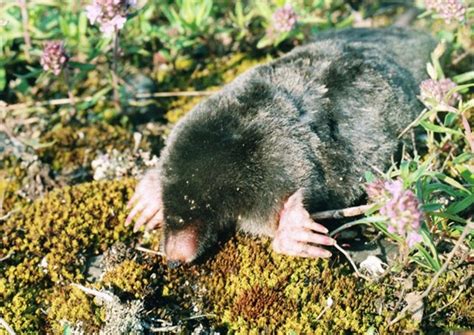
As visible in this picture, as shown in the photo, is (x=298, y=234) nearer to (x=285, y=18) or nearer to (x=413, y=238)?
(x=413, y=238)

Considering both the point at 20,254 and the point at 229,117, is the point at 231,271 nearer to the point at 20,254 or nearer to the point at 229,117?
the point at 229,117

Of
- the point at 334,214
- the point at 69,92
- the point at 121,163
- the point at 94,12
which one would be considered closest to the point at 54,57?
the point at 69,92

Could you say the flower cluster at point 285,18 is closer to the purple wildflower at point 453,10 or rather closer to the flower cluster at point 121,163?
the purple wildflower at point 453,10

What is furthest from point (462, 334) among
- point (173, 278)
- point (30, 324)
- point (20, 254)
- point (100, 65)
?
point (100, 65)

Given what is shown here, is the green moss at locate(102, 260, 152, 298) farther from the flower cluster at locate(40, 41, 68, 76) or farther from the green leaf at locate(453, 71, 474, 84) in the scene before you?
the green leaf at locate(453, 71, 474, 84)

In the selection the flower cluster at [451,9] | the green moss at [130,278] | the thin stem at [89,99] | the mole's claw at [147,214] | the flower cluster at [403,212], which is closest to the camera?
the flower cluster at [403,212]

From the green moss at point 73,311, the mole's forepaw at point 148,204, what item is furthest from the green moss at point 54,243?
the mole's forepaw at point 148,204
